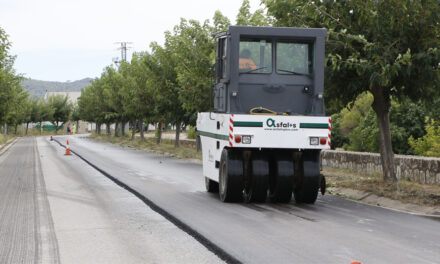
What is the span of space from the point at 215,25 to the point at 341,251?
20610 millimetres

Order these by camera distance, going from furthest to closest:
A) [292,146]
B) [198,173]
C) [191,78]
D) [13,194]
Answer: [191,78] → [198,173] → [13,194] → [292,146]

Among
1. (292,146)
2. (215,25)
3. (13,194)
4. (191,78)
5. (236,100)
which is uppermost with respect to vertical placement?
(215,25)

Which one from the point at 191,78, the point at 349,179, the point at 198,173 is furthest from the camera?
the point at 191,78

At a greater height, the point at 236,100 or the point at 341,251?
the point at 236,100

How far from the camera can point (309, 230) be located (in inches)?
350

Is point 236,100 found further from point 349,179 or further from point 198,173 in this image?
point 198,173

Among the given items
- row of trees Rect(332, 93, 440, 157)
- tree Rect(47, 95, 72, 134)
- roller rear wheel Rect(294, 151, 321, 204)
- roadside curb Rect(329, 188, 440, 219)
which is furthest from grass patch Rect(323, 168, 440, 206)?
tree Rect(47, 95, 72, 134)

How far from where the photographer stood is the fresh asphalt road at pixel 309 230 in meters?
7.22

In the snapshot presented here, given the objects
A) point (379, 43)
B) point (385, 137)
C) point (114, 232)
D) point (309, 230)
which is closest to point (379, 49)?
point (379, 43)

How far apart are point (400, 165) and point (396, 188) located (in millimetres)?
3207

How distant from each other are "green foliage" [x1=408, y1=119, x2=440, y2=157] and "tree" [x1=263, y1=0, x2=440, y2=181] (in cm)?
803

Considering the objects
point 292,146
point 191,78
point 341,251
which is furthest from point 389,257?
point 191,78

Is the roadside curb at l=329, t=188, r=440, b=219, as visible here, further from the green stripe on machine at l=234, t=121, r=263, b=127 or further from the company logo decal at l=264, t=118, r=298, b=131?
the green stripe on machine at l=234, t=121, r=263, b=127

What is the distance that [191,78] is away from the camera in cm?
2634
